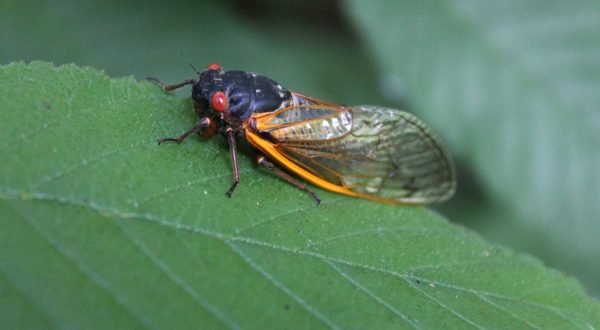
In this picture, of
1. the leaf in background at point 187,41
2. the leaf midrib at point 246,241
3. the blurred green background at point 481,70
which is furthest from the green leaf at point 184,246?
the leaf in background at point 187,41

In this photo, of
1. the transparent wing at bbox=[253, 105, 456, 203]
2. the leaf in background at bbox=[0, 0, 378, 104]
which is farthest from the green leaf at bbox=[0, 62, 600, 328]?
the leaf in background at bbox=[0, 0, 378, 104]

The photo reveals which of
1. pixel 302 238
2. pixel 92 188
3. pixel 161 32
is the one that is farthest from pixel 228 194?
pixel 161 32

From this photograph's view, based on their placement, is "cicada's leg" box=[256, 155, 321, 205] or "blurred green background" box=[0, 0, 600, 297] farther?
"blurred green background" box=[0, 0, 600, 297]

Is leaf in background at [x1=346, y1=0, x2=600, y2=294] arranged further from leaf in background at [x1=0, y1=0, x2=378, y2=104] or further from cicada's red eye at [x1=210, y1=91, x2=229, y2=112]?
cicada's red eye at [x1=210, y1=91, x2=229, y2=112]

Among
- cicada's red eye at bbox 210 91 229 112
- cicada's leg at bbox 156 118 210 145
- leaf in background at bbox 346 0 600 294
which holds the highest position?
cicada's red eye at bbox 210 91 229 112

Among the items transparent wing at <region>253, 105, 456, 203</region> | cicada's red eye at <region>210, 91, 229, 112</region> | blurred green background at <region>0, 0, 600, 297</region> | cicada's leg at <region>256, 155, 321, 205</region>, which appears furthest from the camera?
blurred green background at <region>0, 0, 600, 297</region>

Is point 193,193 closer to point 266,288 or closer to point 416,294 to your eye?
point 266,288

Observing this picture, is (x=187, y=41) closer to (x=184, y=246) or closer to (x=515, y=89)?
(x=515, y=89)
